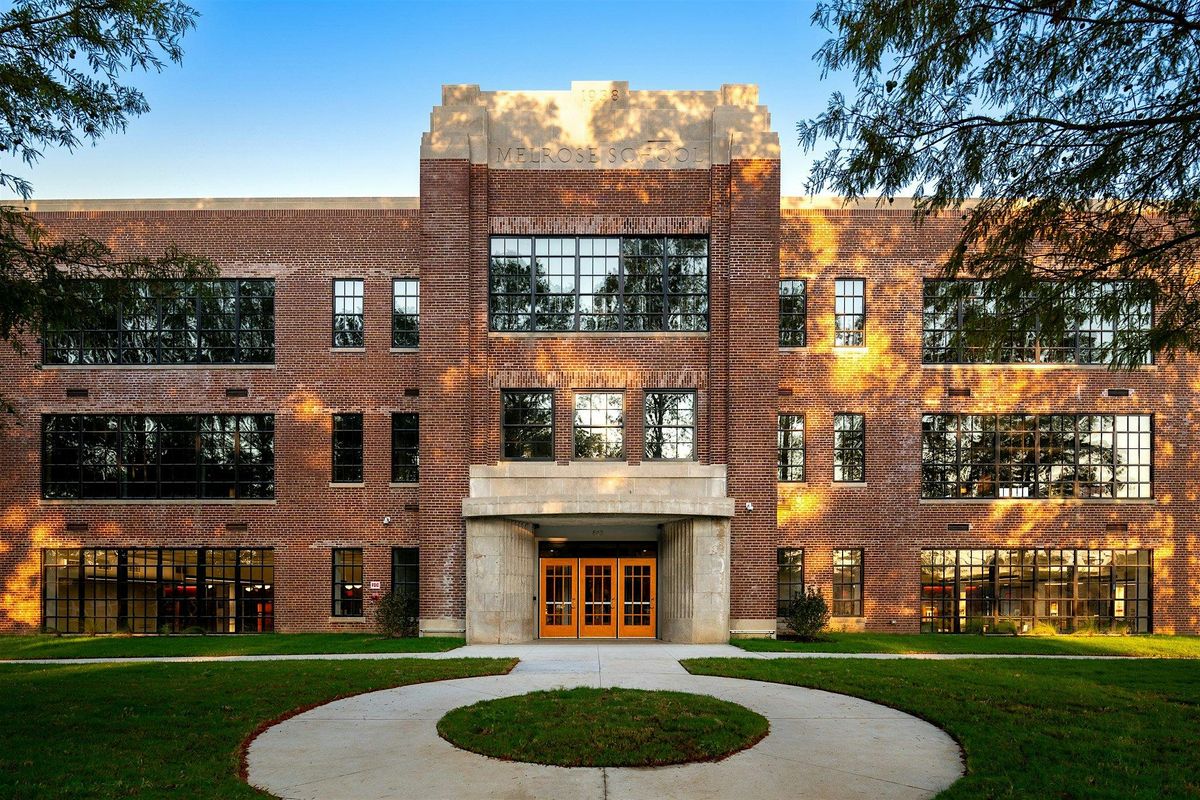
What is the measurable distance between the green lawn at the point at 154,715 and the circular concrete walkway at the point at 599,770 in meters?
0.55

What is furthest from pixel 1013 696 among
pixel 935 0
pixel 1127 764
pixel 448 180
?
pixel 448 180

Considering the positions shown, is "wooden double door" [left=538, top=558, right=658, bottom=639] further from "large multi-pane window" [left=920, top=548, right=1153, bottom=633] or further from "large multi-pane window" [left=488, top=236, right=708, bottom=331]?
"large multi-pane window" [left=920, top=548, right=1153, bottom=633]

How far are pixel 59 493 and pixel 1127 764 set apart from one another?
26111 millimetres

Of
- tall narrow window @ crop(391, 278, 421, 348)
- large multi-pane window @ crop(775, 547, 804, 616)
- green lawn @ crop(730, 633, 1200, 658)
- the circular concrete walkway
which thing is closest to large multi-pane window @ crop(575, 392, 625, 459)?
tall narrow window @ crop(391, 278, 421, 348)

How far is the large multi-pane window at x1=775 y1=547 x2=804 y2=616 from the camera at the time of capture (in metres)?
25.4

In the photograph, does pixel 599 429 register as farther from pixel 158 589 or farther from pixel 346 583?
pixel 158 589

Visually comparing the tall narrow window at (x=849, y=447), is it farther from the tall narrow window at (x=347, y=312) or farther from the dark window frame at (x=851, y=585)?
the tall narrow window at (x=347, y=312)

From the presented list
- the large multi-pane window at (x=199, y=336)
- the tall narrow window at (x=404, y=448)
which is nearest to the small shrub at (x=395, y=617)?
the tall narrow window at (x=404, y=448)

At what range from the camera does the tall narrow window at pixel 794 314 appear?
25797 millimetres

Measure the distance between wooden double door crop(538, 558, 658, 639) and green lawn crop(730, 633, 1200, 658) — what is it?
3206 millimetres

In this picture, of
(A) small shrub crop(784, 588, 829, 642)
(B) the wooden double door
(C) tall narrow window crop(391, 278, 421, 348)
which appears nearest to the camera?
(A) small shrub crop(784, 588, 829, 642)

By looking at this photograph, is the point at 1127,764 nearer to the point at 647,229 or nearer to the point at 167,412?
the point at 647,229

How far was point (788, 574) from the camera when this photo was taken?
2548 centimetres

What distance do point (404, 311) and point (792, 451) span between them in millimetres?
11720
